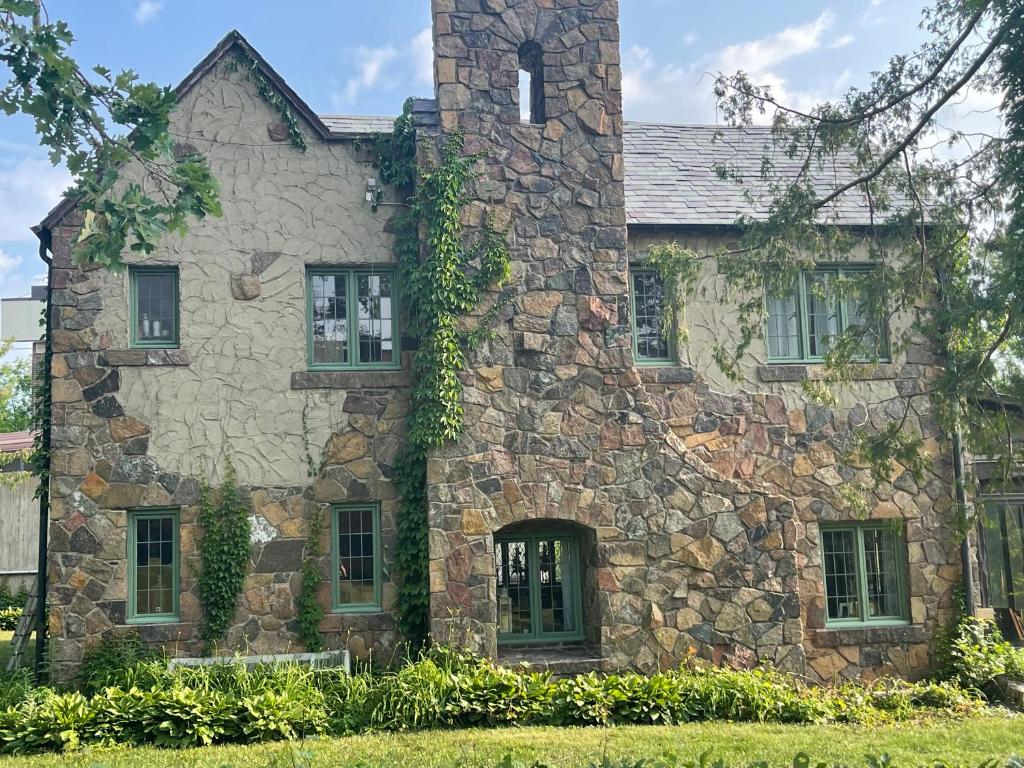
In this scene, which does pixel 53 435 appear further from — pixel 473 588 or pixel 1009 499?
pixel 1009 499

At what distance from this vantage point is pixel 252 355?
11.6 meters

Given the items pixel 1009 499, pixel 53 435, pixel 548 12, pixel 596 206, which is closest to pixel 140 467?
pixel 53 435

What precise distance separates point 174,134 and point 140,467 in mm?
4116

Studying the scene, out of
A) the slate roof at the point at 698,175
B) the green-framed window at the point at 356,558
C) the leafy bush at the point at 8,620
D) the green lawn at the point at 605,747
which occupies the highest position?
the slate roof at the point at 698,175

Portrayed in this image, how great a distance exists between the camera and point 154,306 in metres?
11.7

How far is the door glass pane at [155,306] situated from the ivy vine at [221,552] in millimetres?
1823

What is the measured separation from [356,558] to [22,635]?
13.9 feet

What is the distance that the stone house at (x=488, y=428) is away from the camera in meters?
11.0

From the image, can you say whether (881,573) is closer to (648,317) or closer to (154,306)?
(648,317)

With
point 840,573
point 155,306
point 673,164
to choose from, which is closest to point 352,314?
point 155,306

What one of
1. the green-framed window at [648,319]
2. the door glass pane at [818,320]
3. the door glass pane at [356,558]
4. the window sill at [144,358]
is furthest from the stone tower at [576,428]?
the window sill at [144,358]

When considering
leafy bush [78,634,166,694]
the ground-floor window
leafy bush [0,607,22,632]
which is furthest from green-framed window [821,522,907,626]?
leafy bush [0,607,22,632]

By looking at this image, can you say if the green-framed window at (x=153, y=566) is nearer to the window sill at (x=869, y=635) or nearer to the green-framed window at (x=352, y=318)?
the green-framed window at (x=352, y=318)

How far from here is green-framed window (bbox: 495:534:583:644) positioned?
39.1 feet
